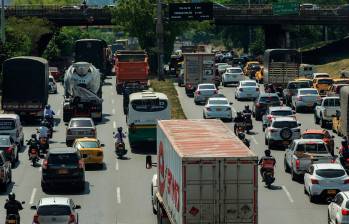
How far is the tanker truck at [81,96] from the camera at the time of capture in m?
71.1

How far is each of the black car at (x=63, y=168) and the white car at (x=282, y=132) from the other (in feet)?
47.8

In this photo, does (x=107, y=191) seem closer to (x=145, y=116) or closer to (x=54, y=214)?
(x=145, y=116)

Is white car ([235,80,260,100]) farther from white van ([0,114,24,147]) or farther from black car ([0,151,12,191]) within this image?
black car ([0,151,12,191])

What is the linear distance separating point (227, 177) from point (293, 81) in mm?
51194

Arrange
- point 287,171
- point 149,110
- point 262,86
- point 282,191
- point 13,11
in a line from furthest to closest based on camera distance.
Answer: point 13,11 < point 262,86 < point 149,110 < point 287,171 < point 282,191

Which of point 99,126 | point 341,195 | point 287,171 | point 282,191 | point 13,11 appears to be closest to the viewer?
point 341,195

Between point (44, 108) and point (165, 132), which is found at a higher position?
point (165, 132)

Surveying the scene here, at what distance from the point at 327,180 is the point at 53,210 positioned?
10981mm

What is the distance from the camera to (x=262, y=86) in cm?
9638

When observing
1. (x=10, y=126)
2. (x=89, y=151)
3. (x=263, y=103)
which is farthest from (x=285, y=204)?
(x=263, y=103)

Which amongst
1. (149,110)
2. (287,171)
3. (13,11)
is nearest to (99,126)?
(149,110)

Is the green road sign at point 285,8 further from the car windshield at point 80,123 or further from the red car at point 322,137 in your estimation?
the red car at point 322,137

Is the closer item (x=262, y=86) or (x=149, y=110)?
(x=149, y=110)

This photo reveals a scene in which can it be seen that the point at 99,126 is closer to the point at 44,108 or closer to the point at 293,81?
the point at 44,108
